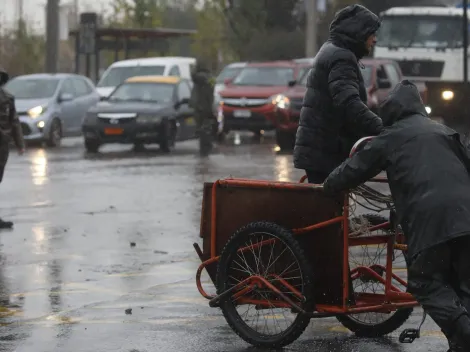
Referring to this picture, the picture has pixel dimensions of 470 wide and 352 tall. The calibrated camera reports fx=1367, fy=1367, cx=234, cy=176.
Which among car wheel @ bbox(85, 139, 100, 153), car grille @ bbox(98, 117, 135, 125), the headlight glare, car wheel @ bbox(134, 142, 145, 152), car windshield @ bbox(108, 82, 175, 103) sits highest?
car windshield @ bbox(108, 82, 175, 103)

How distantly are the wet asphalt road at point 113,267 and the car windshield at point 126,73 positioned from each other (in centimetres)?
1202

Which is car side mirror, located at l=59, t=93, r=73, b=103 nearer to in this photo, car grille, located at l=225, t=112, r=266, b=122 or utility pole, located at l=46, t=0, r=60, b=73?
car grille, located at l=225, t=112, r=266, b=122

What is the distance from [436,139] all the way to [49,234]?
719 centimetres

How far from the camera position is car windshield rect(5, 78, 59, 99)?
2902 cm

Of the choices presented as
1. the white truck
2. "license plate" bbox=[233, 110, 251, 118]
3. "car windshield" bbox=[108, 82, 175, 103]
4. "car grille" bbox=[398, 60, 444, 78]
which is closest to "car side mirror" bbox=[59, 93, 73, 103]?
"car windshield" bbox=[108, 82, 175, 103]

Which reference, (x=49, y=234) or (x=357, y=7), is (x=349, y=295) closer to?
(x=357, y=7)

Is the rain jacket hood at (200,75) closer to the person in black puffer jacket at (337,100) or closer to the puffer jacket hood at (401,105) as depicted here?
the person in black puffer jacket at (337,100)

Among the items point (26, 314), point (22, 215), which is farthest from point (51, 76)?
point (26, 314)

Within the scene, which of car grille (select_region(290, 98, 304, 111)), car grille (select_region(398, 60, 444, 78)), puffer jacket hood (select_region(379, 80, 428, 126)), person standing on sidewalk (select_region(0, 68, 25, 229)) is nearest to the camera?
puffer jacket hood (select_region(379, 80, 428, 126))

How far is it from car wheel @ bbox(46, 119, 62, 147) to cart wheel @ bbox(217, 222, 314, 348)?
2046cm

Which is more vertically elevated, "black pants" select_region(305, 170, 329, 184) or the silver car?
"black pants" select_region(305, 170, 329, 184)

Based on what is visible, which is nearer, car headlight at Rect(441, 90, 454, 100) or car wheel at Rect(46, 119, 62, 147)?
car wheel at Rect(46, 119, 62, 147)

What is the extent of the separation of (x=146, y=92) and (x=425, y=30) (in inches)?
294

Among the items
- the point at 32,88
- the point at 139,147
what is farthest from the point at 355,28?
the point at 32,88
